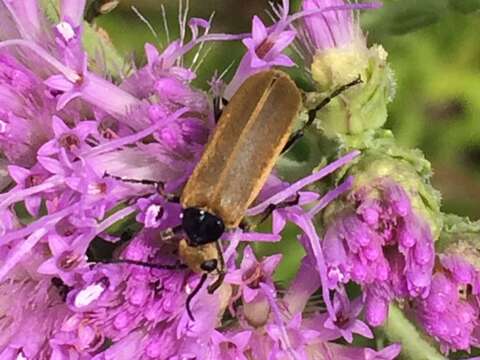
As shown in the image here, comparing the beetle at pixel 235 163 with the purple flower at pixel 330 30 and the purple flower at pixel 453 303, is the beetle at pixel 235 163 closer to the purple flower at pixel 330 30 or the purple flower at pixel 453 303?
the purple flower at pixel 330 30

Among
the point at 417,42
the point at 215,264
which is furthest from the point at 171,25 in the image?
the point at 215,264

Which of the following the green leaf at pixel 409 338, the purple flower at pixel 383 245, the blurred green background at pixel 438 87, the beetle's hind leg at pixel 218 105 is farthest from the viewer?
the blurred green background at pixel 438 87

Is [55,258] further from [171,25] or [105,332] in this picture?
[171,25]

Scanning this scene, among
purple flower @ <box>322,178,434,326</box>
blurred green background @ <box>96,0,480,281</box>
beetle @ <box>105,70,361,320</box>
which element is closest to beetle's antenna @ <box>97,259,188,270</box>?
beetle @ <box>105,70,361,320</box>

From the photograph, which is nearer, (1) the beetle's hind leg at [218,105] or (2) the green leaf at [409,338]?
(1) the beetle's hind leg at [218,105]

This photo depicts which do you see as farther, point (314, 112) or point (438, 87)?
point (438, 87)

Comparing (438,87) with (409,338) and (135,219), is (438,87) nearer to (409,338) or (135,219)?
(409,338)

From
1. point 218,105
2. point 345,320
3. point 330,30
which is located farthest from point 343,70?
point 345,320

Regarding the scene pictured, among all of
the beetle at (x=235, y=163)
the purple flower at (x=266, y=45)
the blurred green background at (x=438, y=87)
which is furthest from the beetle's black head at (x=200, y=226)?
the blurred green background at (x=438, y=87)
